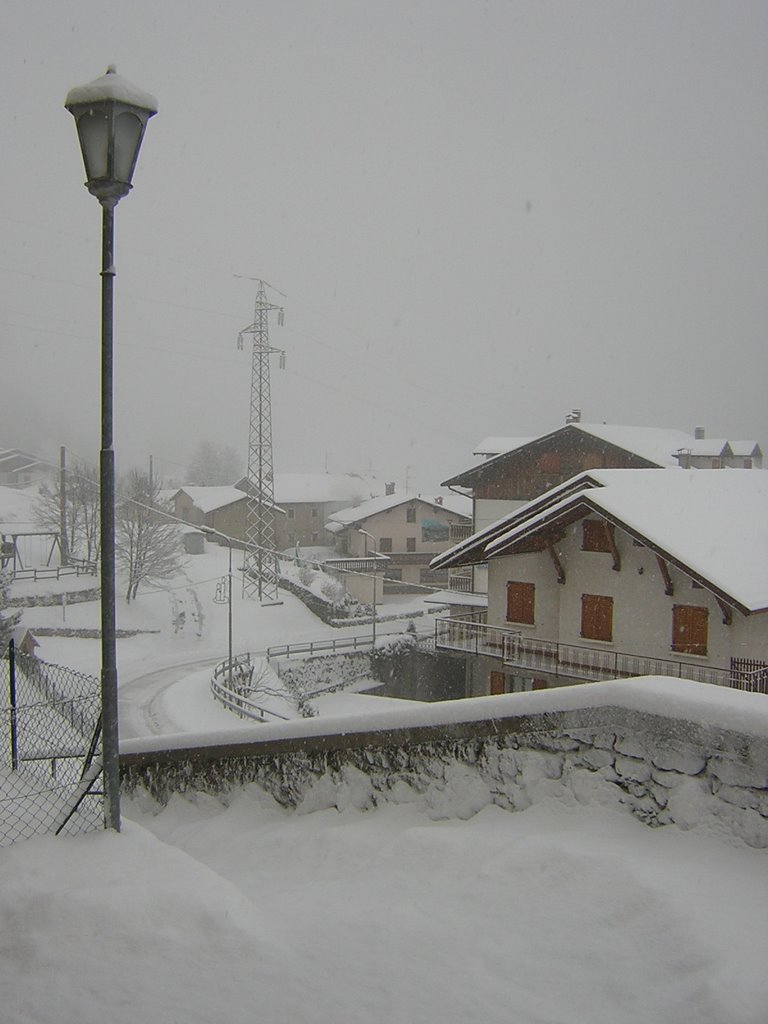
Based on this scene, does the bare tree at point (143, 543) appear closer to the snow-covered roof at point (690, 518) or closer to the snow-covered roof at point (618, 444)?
the snow-covered roof at point (618, 444)

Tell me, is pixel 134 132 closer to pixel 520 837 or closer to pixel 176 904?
pixel 176 904

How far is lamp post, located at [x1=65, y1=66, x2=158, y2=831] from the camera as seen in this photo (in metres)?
3.77

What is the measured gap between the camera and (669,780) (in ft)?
10.7

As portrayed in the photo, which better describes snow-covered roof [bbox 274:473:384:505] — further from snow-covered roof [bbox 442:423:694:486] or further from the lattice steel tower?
snow-covered roof [bbox 442:423:694:486]

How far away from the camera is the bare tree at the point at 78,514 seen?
38250mm

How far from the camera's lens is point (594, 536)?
16.2 metres

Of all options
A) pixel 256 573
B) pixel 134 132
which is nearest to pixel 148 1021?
pixel 134 132

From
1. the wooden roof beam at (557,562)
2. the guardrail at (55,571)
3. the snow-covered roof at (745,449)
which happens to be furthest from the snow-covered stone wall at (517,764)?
the guardrail at (55,571)

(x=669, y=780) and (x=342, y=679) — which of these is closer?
(x=669, y=780)

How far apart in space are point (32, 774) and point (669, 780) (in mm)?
5017

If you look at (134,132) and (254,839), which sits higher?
(134,132)

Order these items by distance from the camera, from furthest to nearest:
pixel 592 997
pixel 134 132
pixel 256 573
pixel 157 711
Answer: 1. pixel 256 573
2. pixel 157 711
3. pixel 134 132
4. pixel 592 997

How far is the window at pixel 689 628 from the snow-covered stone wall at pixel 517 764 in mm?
12150

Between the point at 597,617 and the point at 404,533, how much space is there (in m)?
26.5
